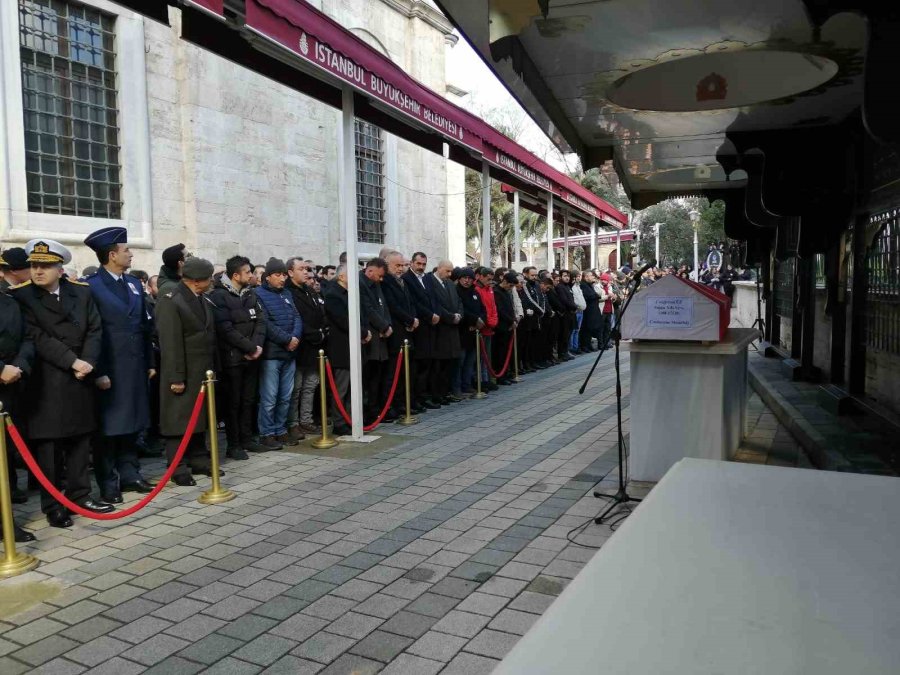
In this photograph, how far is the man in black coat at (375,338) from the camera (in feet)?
27.9

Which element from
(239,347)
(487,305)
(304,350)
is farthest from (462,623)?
(487,305)

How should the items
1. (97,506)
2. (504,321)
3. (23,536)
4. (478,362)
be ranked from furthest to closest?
(504,321) < (478,362) < (97,506) < (23,536)

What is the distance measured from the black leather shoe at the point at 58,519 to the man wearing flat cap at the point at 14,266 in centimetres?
176

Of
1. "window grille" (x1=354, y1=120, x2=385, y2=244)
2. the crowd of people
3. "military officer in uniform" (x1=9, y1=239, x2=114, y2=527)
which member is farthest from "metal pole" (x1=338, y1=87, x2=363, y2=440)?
"window grille" (x1=354, y1=120, x2=385, y2=244)

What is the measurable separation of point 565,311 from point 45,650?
1300 centimetres

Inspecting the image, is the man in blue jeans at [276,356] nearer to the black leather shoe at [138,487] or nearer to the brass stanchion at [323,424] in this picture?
the brass stanchion at [323,424]

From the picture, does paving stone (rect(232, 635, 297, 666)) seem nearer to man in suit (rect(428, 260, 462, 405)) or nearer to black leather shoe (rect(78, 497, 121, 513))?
black leather shoe (rect(78, 497, 121, 513))

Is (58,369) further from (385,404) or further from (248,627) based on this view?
(385,404)

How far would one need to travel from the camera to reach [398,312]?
9078mm

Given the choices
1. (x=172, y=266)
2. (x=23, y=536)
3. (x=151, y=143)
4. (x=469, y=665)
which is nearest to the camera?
(x=469, y=665)

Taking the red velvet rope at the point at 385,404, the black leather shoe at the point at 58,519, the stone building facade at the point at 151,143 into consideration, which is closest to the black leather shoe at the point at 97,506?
the black leather shoe at the point at 58,519

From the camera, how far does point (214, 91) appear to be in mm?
13719

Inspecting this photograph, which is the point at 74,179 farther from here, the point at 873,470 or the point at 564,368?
the point at 873,470

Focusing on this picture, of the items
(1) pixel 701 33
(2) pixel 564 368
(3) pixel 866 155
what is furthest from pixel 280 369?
(2) pixel 564 368
